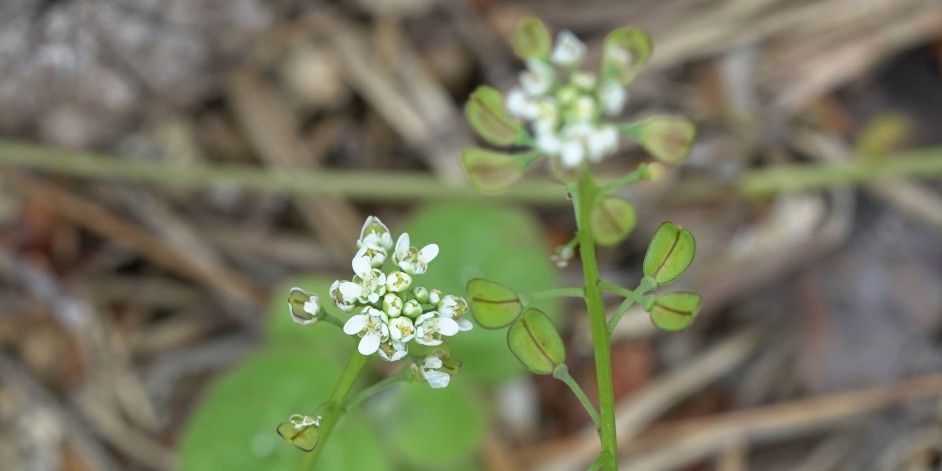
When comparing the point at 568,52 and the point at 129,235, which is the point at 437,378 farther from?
the point at 129,235

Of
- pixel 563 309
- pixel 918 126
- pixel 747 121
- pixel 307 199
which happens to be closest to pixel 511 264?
pixel 563 309

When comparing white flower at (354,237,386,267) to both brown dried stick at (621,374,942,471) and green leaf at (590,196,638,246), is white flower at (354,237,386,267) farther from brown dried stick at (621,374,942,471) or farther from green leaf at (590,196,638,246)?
brown dried stick at (621,374,942,471)

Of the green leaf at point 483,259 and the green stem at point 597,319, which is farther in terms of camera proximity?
the green leaf at point 483,259

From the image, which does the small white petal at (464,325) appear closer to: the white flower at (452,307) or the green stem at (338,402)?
the white flower at (452,307)

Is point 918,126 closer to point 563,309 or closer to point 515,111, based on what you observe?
point 563,309

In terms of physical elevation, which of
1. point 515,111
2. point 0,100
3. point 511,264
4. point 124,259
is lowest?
point 515,111

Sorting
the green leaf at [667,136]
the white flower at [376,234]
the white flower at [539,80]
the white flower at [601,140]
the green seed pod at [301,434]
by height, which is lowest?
the green seed pod at [301,434]

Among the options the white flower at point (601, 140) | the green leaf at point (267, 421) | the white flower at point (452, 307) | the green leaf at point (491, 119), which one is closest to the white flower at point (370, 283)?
the white flower at point (452, 307)
